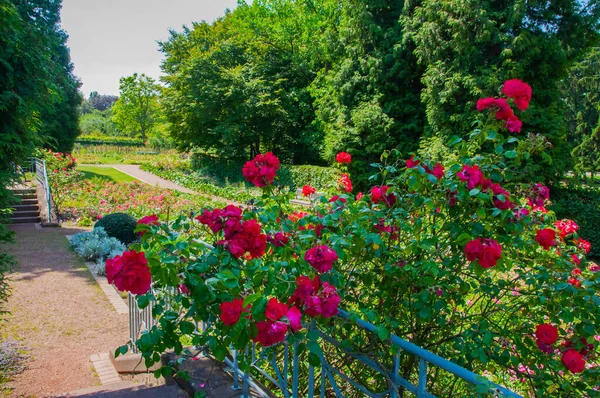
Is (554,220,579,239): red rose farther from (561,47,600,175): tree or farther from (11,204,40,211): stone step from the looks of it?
(561,47,600,175): tree

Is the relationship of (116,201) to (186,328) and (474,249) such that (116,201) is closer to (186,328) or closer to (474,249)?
(186,328)

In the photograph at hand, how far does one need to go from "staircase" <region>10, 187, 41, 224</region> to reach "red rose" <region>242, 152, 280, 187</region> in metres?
11.8

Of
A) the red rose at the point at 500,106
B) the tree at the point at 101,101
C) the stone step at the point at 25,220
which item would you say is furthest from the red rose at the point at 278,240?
the tree at the point at 101,101

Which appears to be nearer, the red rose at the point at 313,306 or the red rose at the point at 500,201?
the red rose at the point at 313,306

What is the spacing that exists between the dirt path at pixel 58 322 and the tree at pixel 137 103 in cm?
4014

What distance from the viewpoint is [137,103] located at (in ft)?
150

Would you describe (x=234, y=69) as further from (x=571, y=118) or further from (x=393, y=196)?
(x=571, y=118)

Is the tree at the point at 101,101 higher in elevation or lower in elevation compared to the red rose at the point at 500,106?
higher

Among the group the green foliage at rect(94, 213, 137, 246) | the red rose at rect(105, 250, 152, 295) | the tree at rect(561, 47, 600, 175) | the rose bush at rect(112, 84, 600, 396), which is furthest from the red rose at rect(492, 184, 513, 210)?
the tree at rect(561, 47, 600, 175)

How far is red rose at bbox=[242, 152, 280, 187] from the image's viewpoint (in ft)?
6.97

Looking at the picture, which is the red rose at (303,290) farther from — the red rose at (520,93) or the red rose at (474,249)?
the red rose at (520,93)

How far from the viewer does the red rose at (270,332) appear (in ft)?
4.55

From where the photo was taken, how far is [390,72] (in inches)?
594

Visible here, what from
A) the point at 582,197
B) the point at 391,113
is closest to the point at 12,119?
the point at 582,197
